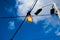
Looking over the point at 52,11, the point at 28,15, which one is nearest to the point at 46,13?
the point at 52,11

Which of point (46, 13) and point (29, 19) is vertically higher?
point (46, 13)

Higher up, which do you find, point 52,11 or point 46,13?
point 46,13

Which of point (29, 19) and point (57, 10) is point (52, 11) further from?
point (29, 19)

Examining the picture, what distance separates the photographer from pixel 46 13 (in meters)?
7.58

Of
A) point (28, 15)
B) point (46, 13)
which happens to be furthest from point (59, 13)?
point (46, 13)

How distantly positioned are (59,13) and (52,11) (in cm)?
27

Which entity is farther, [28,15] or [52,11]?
[52,11]

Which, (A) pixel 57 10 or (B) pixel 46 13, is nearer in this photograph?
(A) pixel 57 10

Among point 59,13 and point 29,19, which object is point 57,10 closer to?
point 59,13

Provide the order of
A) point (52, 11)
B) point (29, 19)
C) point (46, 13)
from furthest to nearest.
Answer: point (46, 13) < point (52, 11) < point (29, 19)

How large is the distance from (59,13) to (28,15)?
34.7 inches

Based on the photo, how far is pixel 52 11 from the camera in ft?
17.6

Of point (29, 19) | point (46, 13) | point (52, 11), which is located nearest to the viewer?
point (29, 19)

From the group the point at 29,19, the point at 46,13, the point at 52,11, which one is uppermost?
the point at 46,13
